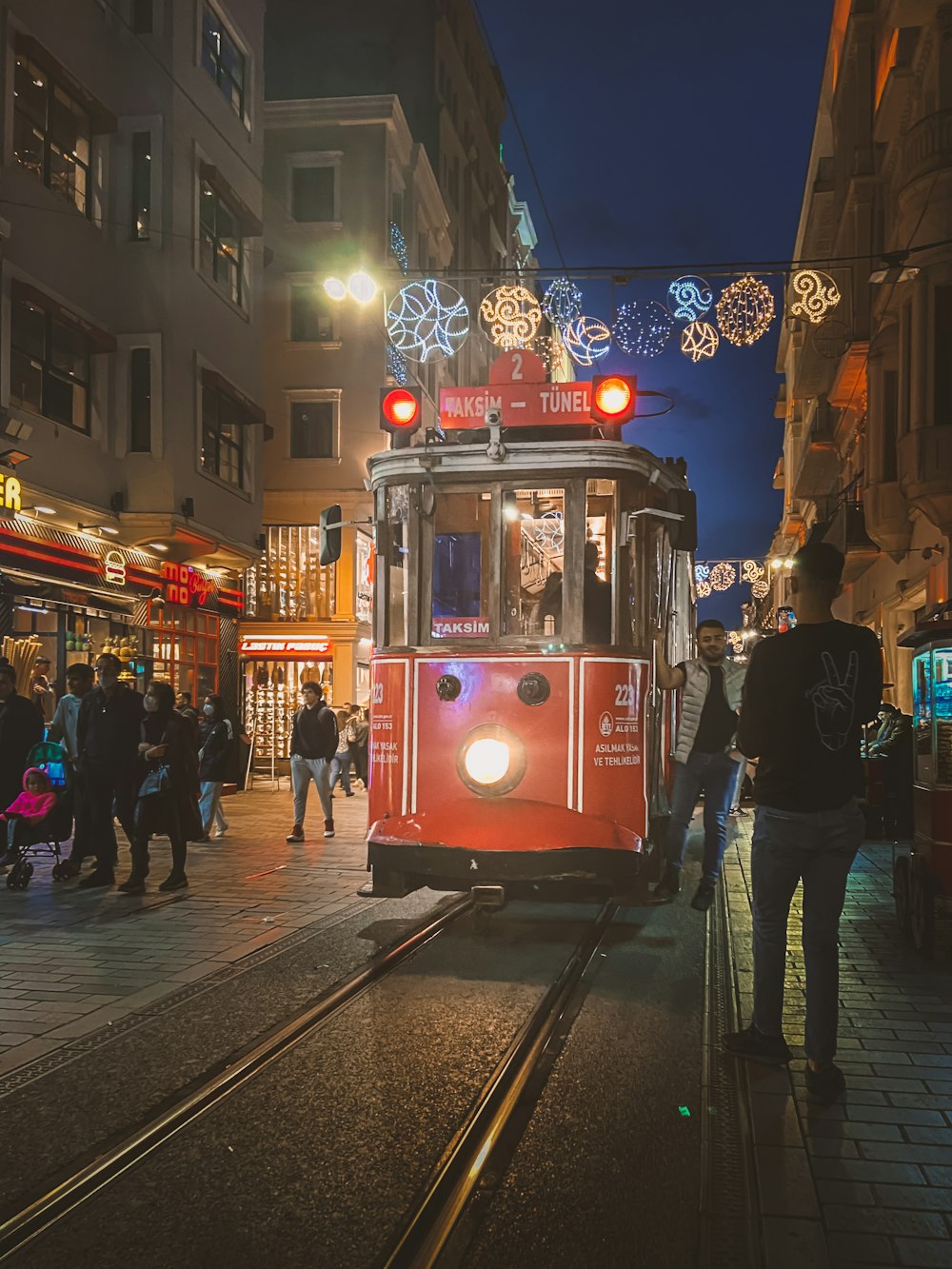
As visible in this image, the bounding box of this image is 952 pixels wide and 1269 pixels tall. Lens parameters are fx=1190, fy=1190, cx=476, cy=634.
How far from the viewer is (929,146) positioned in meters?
16.6

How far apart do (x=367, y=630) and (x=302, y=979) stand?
22370 mm

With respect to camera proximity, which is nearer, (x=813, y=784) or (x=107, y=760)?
(x=813, y=784)

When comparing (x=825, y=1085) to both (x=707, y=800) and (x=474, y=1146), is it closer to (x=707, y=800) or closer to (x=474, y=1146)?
(x=474, y=1146)

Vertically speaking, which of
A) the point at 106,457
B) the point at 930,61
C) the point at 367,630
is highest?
the point at 930,61

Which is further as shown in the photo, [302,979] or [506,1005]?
[302,979]

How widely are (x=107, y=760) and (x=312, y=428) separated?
20.8 meters

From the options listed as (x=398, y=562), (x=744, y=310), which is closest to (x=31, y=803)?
(x=398, y=562)

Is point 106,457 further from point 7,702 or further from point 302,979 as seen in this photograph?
point 302,979

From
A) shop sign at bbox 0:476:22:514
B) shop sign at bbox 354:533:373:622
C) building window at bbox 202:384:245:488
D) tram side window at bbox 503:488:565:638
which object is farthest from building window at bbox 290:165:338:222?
tram side window at bbox 503:488:565:638

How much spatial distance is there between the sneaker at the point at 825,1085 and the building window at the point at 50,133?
15.3 m

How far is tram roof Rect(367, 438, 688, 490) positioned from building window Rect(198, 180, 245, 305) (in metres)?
13.8

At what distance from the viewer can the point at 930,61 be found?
1727 cm

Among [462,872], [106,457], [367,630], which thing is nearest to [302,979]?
[462,872]

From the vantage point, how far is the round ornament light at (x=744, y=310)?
13.2 meters
